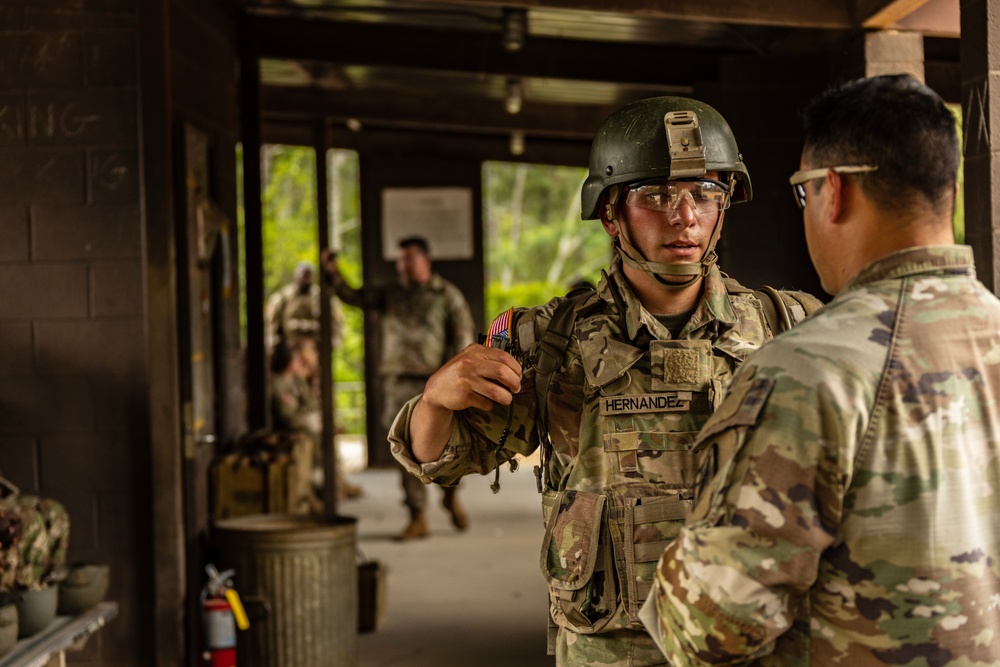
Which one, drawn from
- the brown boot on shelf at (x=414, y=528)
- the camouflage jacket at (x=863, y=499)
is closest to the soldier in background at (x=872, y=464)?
the camouflage jacket at (x=863, y=499)

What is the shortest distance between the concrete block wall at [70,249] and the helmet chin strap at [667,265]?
2.80 metres

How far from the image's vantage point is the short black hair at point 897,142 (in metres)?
1.54

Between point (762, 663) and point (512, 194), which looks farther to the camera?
point (512, 194)

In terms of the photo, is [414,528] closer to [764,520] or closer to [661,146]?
[661,146]

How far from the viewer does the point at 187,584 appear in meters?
4.87

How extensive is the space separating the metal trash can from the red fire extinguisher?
7.2 inches

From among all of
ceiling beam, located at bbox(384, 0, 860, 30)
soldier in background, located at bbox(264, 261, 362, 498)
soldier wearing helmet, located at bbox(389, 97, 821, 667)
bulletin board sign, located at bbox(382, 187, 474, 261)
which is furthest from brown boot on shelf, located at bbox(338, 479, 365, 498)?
soldier wearing helmet, located at bbox(389, 97, 821, 667)

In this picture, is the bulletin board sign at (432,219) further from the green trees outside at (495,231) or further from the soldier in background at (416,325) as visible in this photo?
the green trees outside at (495,231)

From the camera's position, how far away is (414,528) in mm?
8219

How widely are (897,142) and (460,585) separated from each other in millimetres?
5737

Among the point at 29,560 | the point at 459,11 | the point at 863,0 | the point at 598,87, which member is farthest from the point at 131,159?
the point at 598,87

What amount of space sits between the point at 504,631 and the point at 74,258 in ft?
9.37

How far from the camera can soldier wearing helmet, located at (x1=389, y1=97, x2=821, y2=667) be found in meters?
2.21

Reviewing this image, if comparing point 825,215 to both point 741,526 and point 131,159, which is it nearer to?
point 741,526
